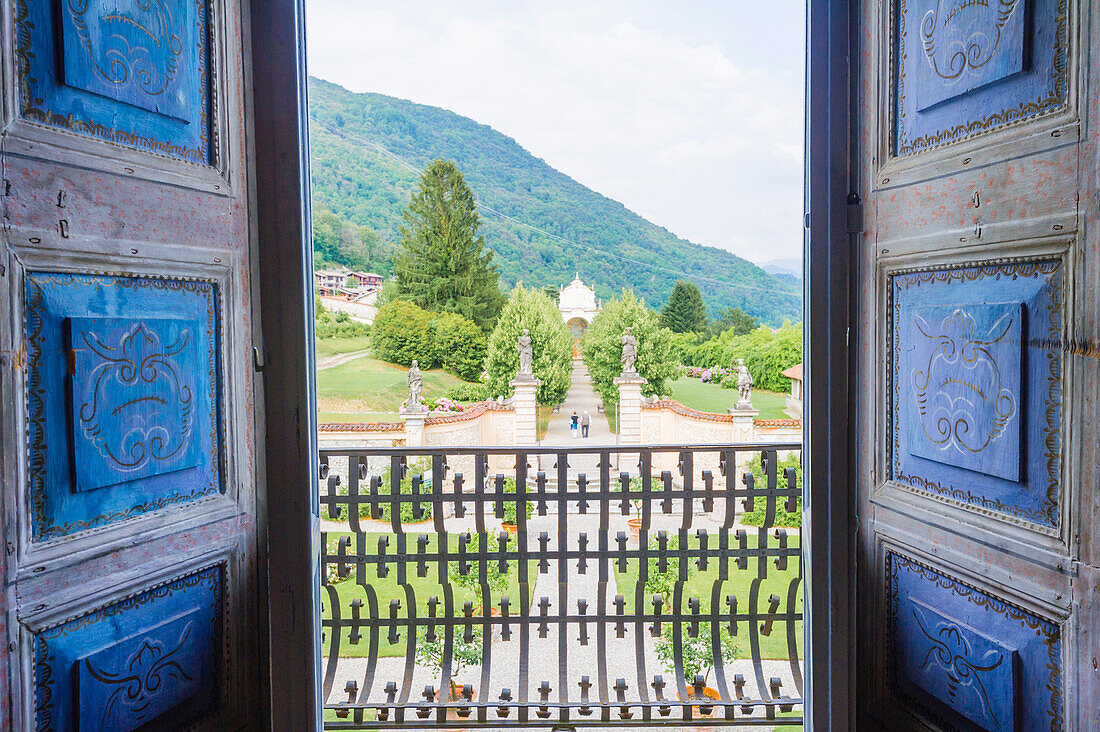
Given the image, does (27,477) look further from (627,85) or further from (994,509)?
(627,85)

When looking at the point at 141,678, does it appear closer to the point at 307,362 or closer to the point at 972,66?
the point at 307,362

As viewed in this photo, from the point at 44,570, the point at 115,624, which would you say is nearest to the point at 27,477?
the point at 44,570

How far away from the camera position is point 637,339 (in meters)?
16.7

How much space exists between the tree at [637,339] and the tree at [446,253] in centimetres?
311

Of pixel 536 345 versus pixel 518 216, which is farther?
pixel 518 216

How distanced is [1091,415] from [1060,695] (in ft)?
1.26

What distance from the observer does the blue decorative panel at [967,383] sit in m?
0.85

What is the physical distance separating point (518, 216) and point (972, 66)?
1696 cm

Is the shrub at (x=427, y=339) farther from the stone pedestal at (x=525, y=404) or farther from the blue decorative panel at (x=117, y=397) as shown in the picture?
the blue decorative panel at (x=117, y=397)

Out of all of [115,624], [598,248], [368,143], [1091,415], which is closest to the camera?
[1091,415]

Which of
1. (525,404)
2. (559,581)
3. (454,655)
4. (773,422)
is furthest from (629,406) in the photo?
(559,581)

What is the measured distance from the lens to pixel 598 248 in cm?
1703

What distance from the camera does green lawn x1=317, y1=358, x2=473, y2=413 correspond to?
14.7 metres

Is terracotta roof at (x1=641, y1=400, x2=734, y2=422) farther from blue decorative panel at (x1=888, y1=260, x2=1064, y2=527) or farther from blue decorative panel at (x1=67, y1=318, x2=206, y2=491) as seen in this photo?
blue decorative panel at (x1=67, y1=318, x2=206, y2=491)
